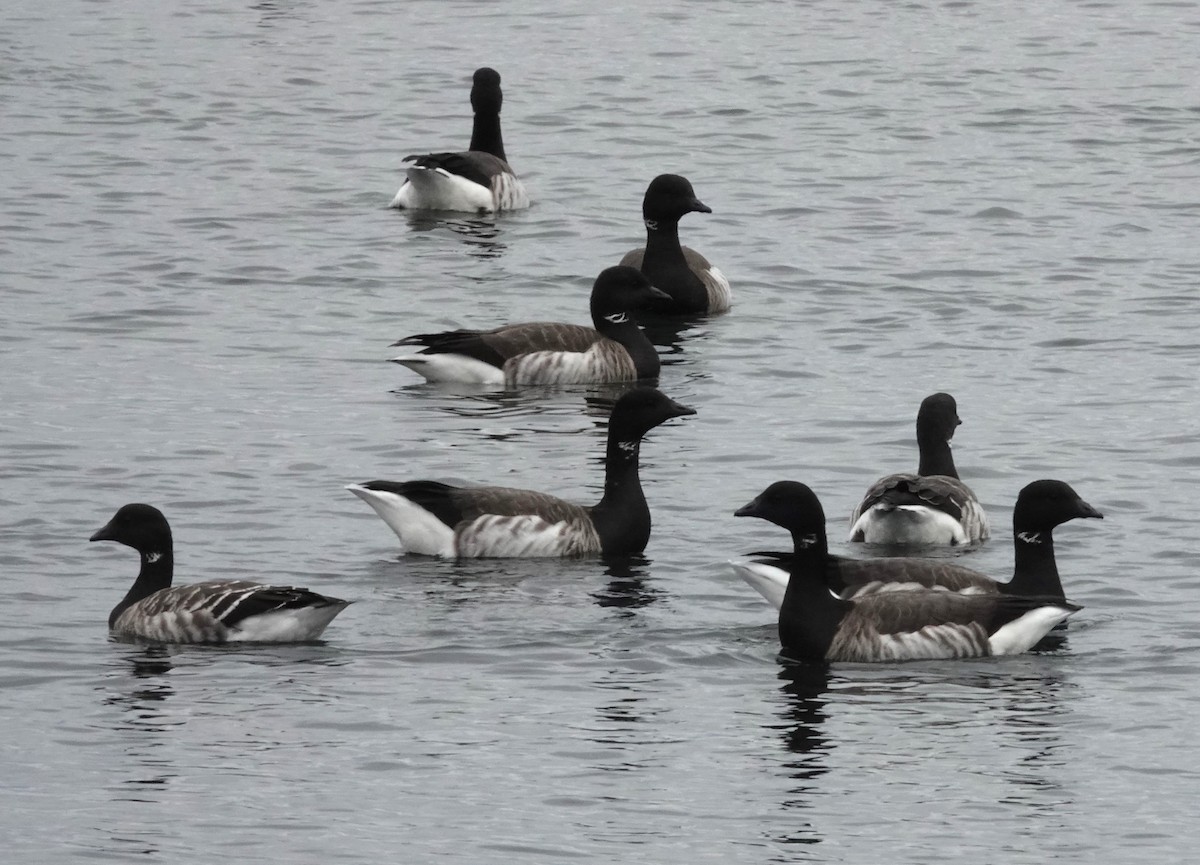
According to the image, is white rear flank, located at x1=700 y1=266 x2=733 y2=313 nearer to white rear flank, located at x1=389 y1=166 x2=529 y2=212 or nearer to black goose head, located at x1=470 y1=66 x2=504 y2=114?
white rear flank, located at x1=389 y1=166 x2=529 y2=212

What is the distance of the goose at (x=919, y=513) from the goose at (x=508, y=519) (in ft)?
5.26

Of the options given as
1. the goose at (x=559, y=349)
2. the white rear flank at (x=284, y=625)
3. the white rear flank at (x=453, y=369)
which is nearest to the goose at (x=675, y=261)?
Answer: the goose at (x=559, y=349)

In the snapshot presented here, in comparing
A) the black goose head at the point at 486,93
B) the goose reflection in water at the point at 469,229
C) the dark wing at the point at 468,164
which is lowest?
the goose reflection in water at the point at 469,229

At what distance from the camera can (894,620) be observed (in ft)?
50.4

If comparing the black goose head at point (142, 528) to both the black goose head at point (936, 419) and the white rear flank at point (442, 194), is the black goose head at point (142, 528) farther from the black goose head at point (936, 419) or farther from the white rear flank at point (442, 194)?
the white rear flank at point (442, 194)

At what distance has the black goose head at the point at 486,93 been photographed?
106 ft

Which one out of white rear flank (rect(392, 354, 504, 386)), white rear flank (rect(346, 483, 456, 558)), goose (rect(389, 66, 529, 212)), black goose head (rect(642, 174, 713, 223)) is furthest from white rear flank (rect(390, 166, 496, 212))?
white rear flank (rect(346, 483, 456, 558))

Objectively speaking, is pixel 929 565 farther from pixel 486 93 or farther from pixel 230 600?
pixel 486 93

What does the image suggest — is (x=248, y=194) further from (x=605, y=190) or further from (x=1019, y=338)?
(x=1019, y=338)

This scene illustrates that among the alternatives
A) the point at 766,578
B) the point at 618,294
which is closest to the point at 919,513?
the point at 766,578

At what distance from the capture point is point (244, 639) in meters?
15.5

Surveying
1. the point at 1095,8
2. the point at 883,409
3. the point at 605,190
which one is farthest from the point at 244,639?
the point at 1095,8

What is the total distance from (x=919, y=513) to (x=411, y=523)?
3570 millimetres

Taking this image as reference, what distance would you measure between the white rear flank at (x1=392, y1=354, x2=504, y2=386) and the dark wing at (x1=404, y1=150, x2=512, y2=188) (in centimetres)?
802
